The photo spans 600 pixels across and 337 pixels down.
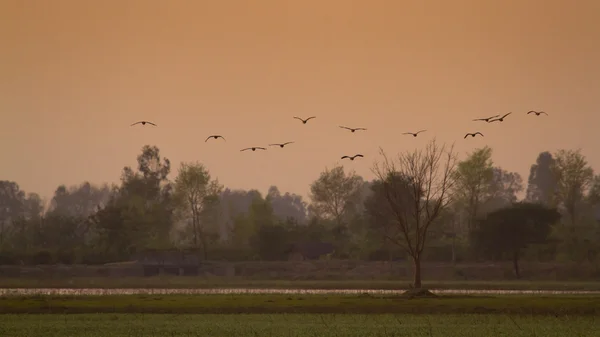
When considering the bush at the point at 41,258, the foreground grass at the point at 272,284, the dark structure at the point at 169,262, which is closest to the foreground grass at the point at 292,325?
the foreground grass at the point at 272,284

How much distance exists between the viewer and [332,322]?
57.0m

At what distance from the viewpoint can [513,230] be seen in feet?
430

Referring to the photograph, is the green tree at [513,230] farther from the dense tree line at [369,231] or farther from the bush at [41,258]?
the bush at [41,258]

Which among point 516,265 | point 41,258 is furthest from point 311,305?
point 41,258

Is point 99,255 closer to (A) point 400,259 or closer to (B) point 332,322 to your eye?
(A) point 400,259

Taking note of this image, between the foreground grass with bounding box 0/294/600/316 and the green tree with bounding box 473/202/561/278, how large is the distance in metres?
58.0

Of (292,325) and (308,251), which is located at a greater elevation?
(308,251)

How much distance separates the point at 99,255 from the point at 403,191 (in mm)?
48925

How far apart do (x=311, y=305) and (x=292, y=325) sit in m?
13.1

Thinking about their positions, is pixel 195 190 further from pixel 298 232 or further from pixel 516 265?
pixel 516 265

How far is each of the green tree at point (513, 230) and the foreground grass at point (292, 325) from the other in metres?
71.0

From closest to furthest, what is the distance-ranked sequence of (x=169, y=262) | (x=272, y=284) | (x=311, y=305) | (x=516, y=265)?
(x=311, y=305), (x=272, y=284), (x=516, y=265), (x=169, y=262)

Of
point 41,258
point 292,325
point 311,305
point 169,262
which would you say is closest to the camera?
point 292,325

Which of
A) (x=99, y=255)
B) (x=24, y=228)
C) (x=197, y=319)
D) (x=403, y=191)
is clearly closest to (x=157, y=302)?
(x=197, y=319)
